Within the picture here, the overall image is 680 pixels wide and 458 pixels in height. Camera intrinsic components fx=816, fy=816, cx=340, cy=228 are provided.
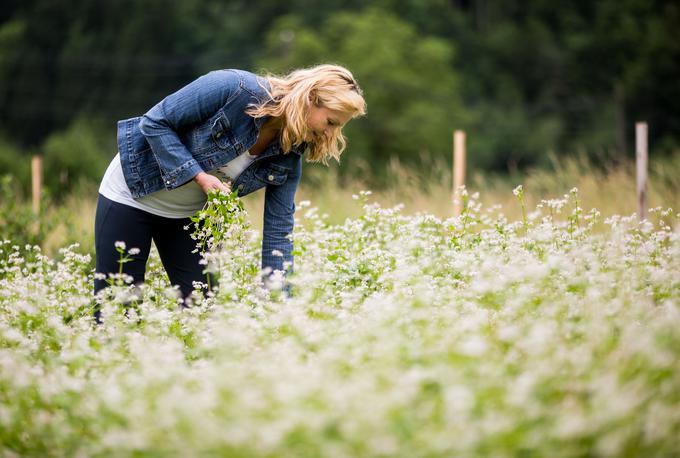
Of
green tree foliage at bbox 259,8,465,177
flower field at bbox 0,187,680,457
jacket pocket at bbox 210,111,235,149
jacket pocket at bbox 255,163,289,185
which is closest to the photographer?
flower field at bbox 0,187,680,457

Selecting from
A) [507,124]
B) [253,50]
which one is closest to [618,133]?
[507,124]

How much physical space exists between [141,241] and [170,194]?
0.26 meters

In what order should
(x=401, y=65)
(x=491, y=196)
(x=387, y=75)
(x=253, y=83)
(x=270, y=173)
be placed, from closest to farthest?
(x=253, y=83)
(x=270, y=173)
(x=491, y=196)
(x=387, y=75)
(x=401, y=65)

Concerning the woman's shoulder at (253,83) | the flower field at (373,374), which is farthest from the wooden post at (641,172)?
the woman's shoulder at (253,83)

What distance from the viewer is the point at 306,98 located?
3641 millimetres

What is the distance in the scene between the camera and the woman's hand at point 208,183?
3.67 metres

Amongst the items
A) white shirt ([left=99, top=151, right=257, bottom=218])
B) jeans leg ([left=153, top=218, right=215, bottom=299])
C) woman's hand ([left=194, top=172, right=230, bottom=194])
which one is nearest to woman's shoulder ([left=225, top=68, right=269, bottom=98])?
white shirt ([left=99, top=151, right=257, bottom=218])

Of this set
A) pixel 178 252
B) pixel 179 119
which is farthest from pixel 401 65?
pixel 179 119

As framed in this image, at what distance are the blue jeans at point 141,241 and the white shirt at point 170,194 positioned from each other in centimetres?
4

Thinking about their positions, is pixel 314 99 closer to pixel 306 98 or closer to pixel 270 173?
pixel 306 98

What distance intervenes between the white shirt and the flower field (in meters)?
0.31

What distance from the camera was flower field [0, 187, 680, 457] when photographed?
6.79 ft

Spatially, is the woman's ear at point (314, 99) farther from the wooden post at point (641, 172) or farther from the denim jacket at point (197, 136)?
the wooden post at point (641, 172)

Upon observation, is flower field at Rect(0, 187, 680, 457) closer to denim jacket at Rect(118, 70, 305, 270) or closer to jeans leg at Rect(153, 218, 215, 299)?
denim jacket at Rect(118, 70, 305, 270)
